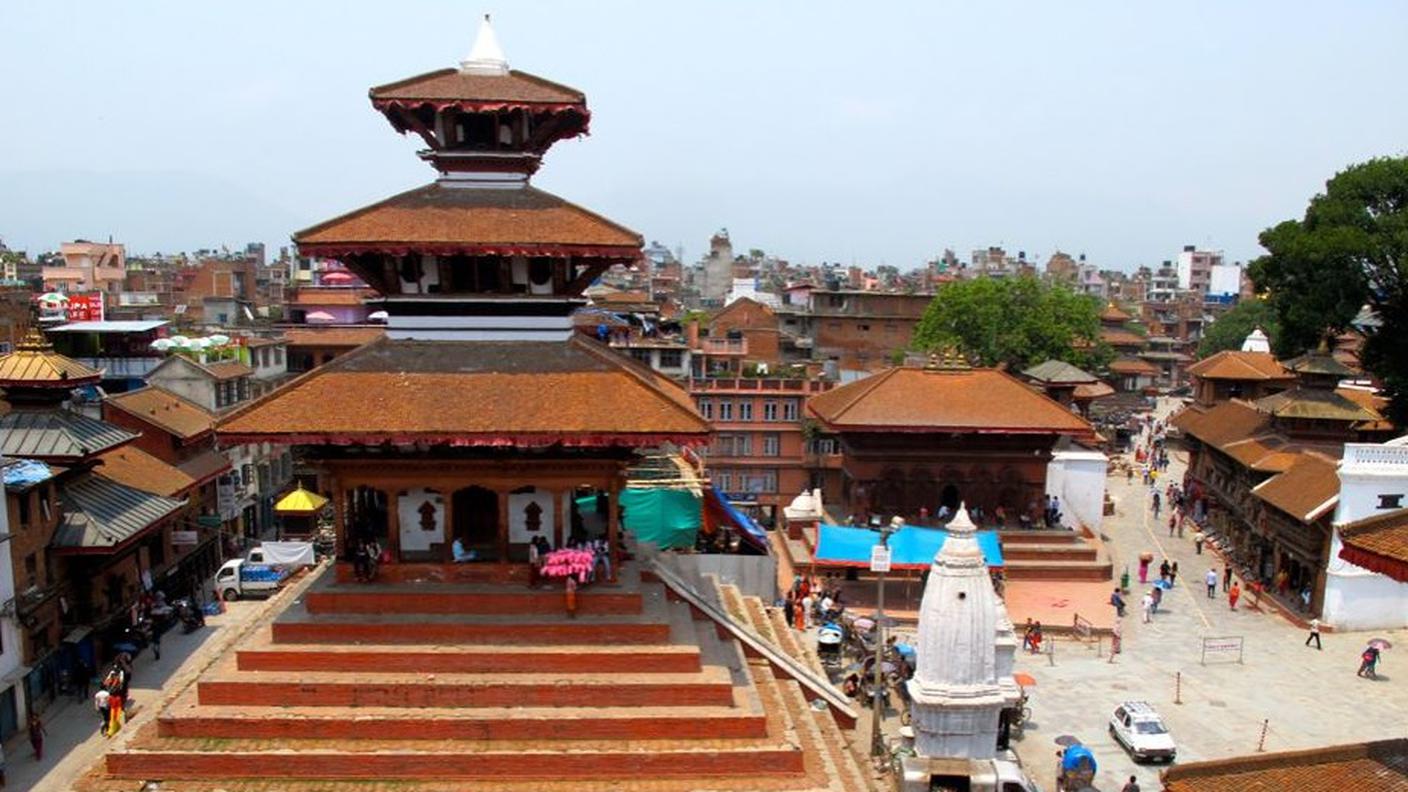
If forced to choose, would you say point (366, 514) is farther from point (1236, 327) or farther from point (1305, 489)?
point (1236, 327)

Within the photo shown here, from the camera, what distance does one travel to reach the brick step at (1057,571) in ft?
105

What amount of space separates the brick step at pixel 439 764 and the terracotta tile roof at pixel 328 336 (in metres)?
37.5

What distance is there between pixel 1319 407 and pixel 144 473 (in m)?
36.9

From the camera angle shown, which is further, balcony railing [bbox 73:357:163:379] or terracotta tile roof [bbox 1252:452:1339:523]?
balcony railing [bbox 73:357:163:379]

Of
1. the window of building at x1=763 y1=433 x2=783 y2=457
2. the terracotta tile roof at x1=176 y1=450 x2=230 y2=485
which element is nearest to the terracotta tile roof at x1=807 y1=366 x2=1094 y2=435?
the window of building at x1=763 y1=433 x2=783 y2=457

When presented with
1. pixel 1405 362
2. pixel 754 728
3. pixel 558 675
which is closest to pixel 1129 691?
pixel 754 728

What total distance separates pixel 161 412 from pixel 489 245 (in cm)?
2459

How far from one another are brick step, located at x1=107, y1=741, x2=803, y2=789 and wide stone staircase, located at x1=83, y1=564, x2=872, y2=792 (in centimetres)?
2

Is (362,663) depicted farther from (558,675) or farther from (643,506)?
(643,506)

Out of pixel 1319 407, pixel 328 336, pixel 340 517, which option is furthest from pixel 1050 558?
pixel 328 336

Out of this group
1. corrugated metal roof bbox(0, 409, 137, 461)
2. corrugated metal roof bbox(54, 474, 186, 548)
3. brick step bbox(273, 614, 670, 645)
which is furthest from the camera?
corrugated metal roof bbox(0, 409, 137, 461)

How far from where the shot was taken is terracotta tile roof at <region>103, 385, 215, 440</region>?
1257 inches

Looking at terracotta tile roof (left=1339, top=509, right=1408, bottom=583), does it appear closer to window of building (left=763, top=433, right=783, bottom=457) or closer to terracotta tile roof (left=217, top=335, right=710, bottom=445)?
terracotta tile roof (left=217, top=335, right=710, bottom=445)

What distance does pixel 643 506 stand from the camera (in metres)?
24.3
